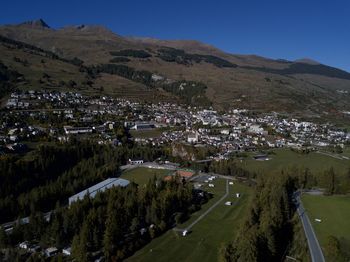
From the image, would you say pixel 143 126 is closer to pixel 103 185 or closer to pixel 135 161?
pixel 135 161

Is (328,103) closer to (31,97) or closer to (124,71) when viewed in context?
(124,71)

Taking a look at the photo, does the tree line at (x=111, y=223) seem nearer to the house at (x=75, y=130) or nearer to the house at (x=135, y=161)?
the house at (x=135, y=161)

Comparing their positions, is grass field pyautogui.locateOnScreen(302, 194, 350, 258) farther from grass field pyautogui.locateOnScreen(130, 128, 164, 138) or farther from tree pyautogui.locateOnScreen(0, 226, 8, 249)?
grass field pyautogui.locateOnScreen(130, 128, 164, 138)

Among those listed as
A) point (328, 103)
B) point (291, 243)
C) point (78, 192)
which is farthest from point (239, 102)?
point (291, 243)

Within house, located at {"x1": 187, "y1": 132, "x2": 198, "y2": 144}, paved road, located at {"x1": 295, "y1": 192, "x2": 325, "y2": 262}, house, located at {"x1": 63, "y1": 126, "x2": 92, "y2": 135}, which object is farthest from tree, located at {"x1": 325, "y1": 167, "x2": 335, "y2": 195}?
house, located at {"x1": 63, "y1": 126, "x2": 92, "y2": 135}

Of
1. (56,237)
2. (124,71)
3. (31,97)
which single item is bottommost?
(56,237)

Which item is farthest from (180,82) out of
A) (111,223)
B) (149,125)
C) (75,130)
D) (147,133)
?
(111,223)
